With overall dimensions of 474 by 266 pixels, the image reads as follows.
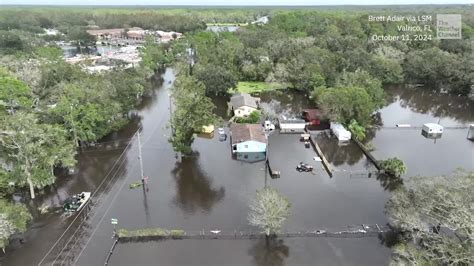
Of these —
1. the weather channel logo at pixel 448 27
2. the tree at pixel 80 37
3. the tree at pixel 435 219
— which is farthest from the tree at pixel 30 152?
the tree at pixel 80 37

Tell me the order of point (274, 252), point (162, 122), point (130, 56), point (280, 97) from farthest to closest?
point (130, 56) → point (280, 97) → point (162, 122) → point (274, 252)

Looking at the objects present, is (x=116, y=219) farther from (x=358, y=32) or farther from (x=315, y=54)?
(x=358, y=32)

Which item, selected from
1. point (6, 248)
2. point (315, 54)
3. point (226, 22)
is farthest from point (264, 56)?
point (226, 22)

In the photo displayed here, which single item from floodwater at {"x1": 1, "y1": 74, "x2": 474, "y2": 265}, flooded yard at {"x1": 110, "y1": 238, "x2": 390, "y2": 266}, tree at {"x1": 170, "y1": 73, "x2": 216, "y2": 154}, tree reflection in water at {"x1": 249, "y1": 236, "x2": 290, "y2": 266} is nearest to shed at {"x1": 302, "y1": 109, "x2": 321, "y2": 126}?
floodwater at {"x1": 1, "y1": 74, "x2": 474, "y2": 265}

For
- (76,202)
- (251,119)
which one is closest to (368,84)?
(251,119)

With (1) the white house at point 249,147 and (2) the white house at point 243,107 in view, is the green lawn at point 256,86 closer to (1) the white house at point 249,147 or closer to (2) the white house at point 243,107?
(2) the white house at point 243,107
